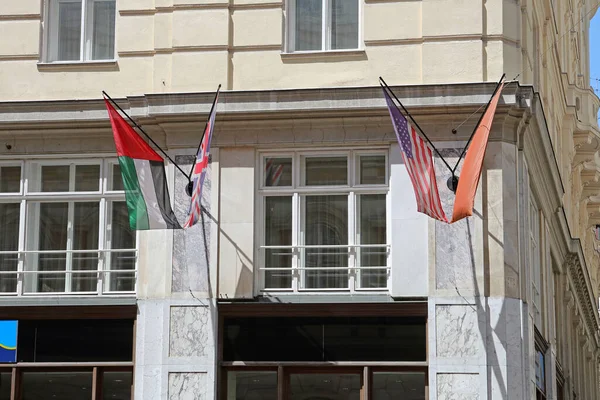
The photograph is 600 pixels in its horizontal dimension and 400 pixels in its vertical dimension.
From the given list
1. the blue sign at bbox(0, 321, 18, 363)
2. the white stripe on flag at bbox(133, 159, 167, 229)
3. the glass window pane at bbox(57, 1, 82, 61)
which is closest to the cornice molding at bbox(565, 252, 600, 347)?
the glass window pane at bbox(57, 1, 82, 61)

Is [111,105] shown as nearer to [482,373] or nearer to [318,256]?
[318,256]

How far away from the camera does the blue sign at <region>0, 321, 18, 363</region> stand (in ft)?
78.9

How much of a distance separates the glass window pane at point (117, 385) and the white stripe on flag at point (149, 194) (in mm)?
3258

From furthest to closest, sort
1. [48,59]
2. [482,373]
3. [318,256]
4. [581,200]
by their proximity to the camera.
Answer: [581,200], [48,59], [318,256], [482,373]

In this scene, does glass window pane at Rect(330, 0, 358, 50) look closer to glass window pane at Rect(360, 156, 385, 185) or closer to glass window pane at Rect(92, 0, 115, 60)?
glass window pane at Rect(360, 156, 385, 185)

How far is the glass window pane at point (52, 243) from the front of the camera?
24.7 m

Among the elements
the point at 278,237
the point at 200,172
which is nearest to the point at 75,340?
the point at 200,172

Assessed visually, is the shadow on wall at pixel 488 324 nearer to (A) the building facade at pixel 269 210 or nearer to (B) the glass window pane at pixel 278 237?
(A) the building facade at pixel 269 210

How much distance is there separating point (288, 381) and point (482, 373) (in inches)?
139

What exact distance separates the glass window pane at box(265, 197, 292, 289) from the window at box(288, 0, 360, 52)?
3.03 meters

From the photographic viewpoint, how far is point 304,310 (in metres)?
23.2

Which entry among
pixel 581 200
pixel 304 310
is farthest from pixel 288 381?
pixel 581 200

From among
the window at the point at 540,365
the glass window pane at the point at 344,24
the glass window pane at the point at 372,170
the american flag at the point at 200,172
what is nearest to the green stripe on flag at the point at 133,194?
the american flag at the point at 200,172

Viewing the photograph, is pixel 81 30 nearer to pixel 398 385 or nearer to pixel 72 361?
pixel 72 361
